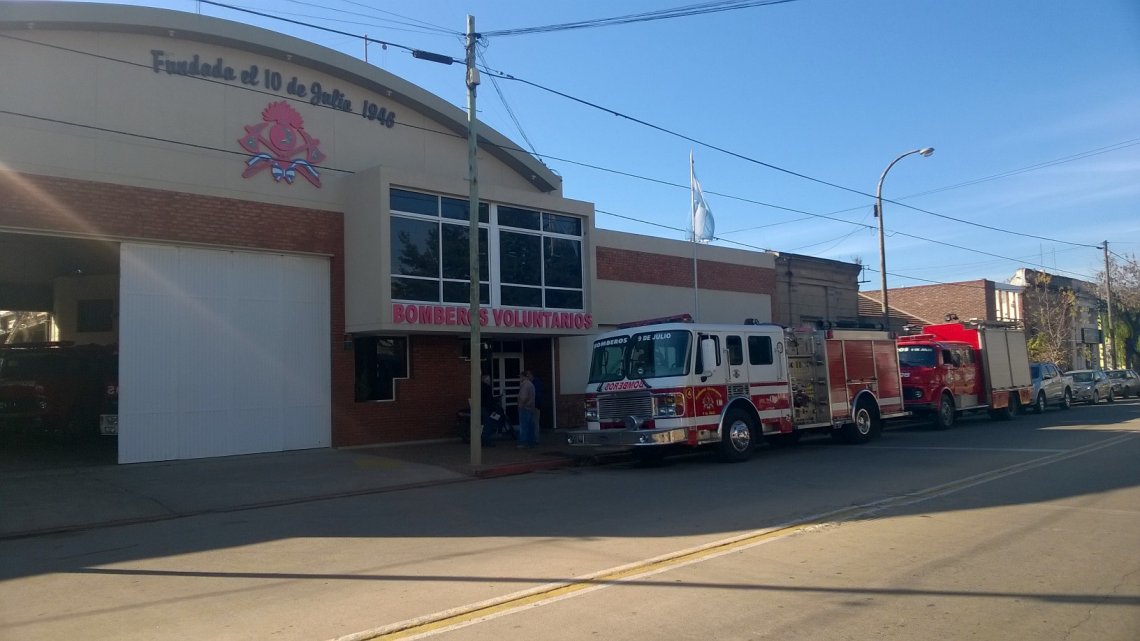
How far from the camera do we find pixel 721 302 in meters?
29.4

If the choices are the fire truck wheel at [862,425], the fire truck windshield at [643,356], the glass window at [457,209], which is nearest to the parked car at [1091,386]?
the fire truck wheel at [862,425]

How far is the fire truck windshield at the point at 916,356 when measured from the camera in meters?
24.4

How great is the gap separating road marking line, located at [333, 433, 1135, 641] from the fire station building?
10784 millimetres

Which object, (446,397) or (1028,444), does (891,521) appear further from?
(446,397)

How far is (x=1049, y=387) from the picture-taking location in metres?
32.3

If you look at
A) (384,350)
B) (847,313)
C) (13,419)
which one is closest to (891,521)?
(384,350)

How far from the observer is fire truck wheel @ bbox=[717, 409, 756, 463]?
16.6m

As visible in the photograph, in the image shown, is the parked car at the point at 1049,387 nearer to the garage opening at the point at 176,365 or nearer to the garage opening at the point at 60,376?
the garage opening at the point at 176,365

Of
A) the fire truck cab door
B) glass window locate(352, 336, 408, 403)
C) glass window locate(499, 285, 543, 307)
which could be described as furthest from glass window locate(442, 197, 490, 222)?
the fire truck cab door

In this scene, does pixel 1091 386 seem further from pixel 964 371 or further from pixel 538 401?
pixel 538 401

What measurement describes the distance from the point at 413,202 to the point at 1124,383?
36176 millimetres

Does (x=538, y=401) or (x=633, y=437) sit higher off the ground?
(x=538, y=401)

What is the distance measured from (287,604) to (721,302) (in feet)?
77.5

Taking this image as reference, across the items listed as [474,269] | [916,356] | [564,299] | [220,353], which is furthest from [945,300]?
[220,353]
